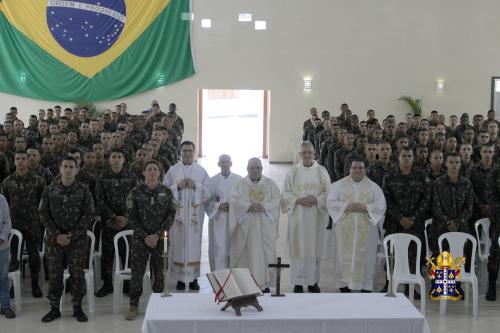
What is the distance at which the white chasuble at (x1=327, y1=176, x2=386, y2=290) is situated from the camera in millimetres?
8719

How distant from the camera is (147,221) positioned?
7.97 meters

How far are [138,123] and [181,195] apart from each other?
5.57 metres

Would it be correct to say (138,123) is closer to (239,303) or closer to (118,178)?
(118,178)

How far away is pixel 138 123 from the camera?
1442 centimetres

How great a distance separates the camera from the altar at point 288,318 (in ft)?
17.8

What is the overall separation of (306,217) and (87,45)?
14.2 meters

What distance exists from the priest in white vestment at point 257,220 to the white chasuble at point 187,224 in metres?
0.60

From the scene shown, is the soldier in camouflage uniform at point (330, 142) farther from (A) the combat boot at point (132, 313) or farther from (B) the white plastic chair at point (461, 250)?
(A) the combat boot at point (132, 313)

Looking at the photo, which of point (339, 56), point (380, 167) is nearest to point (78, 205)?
point (380, 167)

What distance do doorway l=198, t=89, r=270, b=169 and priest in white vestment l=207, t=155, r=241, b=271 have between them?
12903 millimetres

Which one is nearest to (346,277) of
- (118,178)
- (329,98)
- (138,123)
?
(118,178)

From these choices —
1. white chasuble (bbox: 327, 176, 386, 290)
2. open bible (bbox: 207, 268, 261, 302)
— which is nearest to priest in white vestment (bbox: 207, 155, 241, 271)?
white chasuble (bbox: 327, 176, 386, 290)

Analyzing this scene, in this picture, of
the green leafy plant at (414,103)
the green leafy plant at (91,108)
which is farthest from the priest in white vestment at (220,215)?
the green leafy plant at (414,103)

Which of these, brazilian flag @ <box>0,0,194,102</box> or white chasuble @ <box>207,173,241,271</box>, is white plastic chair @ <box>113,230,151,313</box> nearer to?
white chasuble @ <box>207,173,241,271</box>
